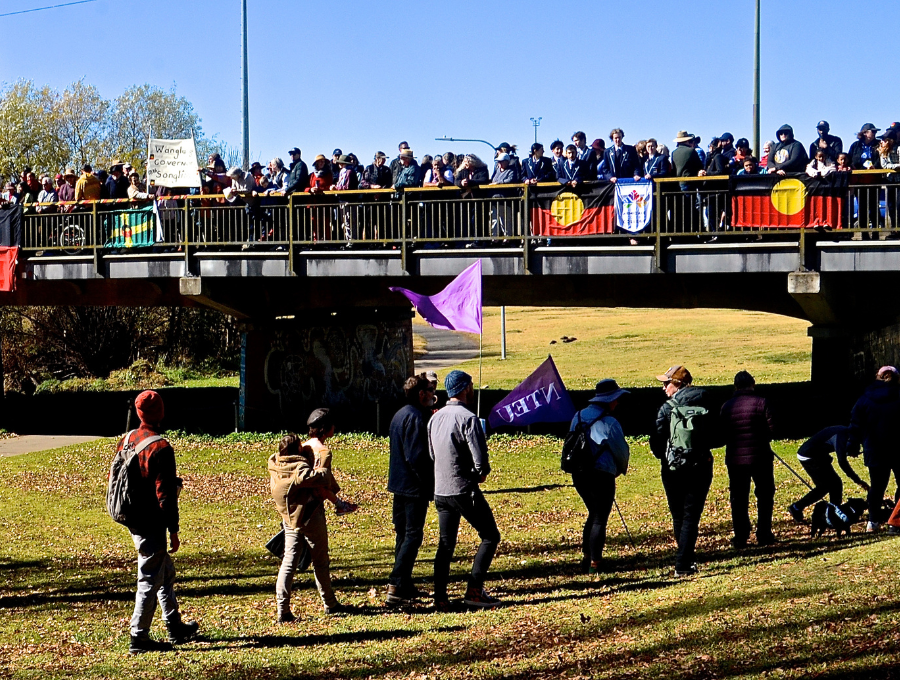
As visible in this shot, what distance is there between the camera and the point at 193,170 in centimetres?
2275

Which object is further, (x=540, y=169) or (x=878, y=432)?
(x=540, y=169)

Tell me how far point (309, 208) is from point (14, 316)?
24861mm

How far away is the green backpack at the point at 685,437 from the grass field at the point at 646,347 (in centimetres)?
2349

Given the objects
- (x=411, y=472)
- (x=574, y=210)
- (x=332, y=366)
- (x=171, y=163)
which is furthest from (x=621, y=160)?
(x=411, y=472)

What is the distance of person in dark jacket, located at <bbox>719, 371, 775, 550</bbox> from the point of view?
10867 mm

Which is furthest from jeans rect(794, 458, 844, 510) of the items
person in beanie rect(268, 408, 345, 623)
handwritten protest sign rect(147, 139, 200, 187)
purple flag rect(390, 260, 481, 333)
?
handwritten protest sign rect(147, 139, 200, 187)

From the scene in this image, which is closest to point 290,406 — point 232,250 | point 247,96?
point 232,250

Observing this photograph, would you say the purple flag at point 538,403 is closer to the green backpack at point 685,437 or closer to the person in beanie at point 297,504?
the green backpack at point 685,437

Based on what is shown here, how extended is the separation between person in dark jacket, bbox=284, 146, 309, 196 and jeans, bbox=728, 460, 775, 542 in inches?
500

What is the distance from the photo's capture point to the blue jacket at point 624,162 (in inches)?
776

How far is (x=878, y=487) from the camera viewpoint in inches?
455

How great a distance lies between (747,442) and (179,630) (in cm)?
524

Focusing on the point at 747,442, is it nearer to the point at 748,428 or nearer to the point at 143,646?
the point at 748,428

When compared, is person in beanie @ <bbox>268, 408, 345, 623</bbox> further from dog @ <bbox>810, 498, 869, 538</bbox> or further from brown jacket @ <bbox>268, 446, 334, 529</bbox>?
dog @ <bbox>810, 498, 869, 538</bbox>
